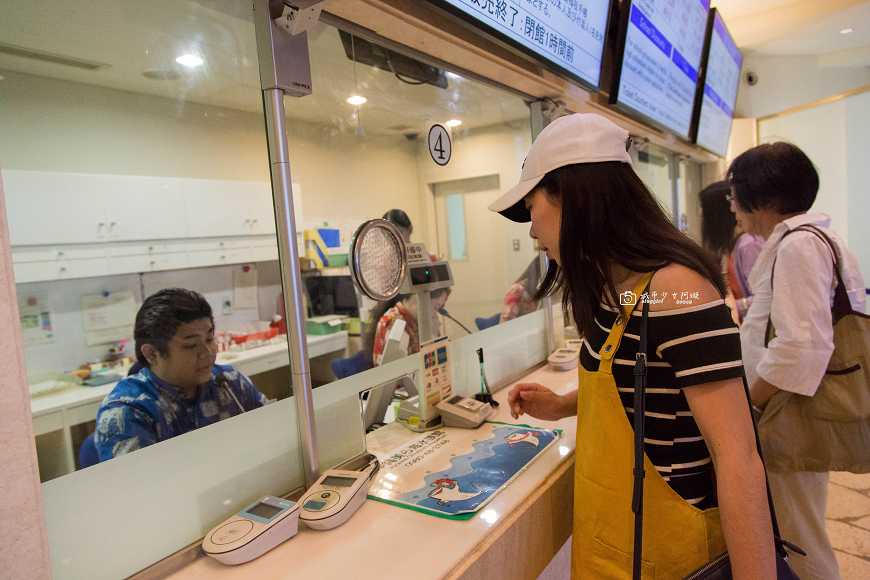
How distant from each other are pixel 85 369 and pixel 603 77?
3082mm

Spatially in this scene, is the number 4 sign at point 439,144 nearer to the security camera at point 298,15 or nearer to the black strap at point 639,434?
the security camera at point 298,15

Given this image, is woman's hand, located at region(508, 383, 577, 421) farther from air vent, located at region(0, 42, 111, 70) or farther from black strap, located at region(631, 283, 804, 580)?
air vent, located at region(0, 42, 111, 70)

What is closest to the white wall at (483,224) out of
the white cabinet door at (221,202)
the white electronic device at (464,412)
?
the white electronic device at (464,412)

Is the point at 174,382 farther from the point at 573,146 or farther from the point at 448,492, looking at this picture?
the point at 573,146

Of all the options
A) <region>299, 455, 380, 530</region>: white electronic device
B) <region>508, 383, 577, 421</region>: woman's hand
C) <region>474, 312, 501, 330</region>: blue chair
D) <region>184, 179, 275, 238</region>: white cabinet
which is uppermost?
<region>184, 179, 275, 238</region>: white cabinet

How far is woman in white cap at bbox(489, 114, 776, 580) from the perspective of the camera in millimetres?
743

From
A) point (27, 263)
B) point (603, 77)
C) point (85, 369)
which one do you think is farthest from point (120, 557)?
point (603, 77)

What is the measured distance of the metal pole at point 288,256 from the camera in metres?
1.04

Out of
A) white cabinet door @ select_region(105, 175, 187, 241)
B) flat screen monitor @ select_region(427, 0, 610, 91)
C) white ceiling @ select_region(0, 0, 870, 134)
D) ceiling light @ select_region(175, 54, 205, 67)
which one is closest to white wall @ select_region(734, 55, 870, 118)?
flat screen monitor @ select_region(427, 0, 610, 91)

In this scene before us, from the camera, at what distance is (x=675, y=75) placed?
271 cm

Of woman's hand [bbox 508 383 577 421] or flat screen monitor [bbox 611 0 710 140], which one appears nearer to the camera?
woman's hand [bbox 508 383 577 421]

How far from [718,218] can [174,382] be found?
10.2 feet

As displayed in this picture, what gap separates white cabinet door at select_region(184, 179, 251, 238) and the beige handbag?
182cm

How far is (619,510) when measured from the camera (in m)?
0.89
